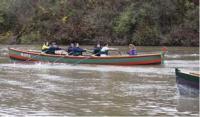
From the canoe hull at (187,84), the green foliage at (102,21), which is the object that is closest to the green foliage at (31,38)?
the green foliage at (102,21)

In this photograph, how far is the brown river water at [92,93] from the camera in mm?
14164

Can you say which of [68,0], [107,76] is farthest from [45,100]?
[68,0]

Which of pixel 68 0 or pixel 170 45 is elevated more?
pixel 68 0

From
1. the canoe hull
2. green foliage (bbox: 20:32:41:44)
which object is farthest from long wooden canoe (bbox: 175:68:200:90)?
green foliage (bbox: 20:32:41:44)

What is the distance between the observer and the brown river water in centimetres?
1416

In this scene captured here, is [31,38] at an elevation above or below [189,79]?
above

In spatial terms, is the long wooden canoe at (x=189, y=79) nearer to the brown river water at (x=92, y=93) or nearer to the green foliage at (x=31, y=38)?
the brown river water at (x=92, y=93)

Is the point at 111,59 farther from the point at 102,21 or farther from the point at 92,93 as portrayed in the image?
the point at 102,21

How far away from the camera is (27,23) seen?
64.5m

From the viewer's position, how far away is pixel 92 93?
57.0 feet

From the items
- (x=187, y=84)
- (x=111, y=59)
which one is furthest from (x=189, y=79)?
(x=111, y=59)

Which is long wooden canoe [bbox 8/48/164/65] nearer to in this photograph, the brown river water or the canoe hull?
the brown river water

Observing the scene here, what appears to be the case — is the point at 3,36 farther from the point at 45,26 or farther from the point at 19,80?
the point at 19,80

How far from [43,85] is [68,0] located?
43011 mm
